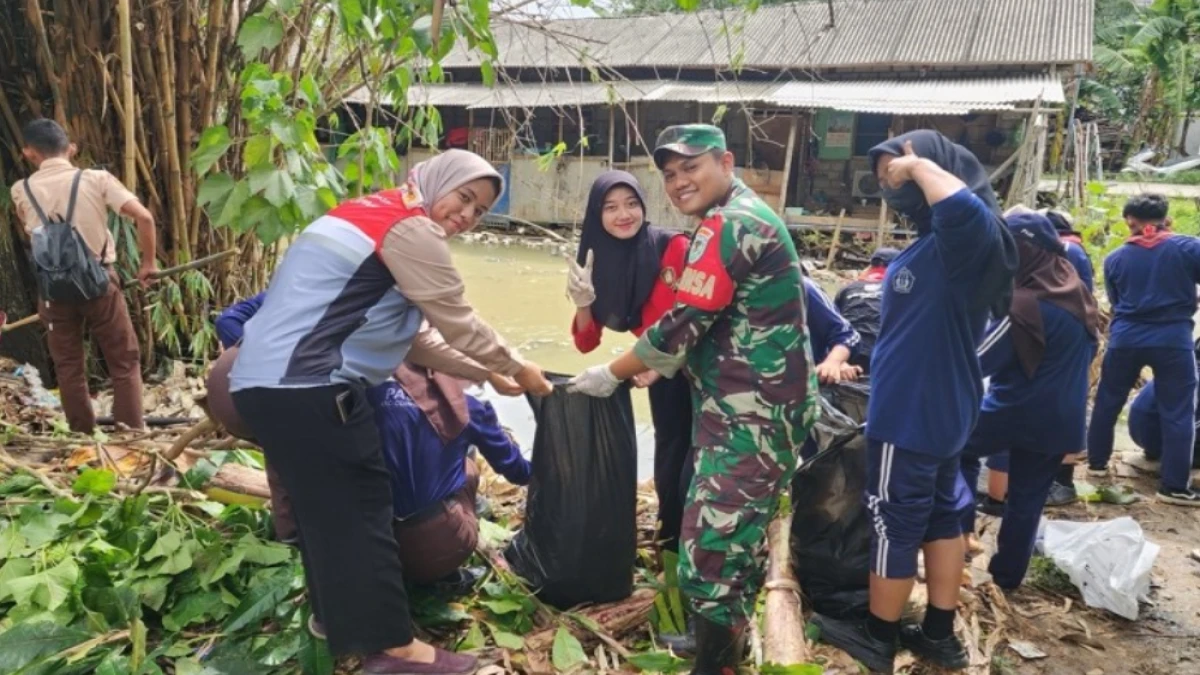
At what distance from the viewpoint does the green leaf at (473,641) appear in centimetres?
243

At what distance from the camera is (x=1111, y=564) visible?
3.34 meters

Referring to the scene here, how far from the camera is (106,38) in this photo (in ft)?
16.4

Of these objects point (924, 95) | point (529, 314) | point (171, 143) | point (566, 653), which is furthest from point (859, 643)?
point (924, 95)

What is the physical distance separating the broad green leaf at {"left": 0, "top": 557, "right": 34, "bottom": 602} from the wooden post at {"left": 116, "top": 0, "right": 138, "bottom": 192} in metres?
3.22

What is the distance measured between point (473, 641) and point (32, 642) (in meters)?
1.24

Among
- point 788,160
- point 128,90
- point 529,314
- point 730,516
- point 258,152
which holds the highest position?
point 128,90

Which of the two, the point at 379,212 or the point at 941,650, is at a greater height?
the point at 379,212

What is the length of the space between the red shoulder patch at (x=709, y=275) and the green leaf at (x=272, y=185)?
151 cm

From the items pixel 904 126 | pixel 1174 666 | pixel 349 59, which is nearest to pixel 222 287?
pixel 349 59

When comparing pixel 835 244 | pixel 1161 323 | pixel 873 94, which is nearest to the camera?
pixel 1161 323

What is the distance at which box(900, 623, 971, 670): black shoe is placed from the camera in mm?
2572

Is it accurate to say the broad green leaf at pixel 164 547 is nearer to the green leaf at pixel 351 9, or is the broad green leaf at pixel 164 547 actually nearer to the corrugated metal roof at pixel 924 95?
the green leaf at pixel 351 9

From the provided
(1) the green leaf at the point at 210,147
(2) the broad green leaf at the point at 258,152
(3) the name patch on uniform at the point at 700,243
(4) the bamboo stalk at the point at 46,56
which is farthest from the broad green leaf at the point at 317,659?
(4) the bamboo stalk at the point at 46,56

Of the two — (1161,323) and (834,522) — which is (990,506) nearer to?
(1161,323)
